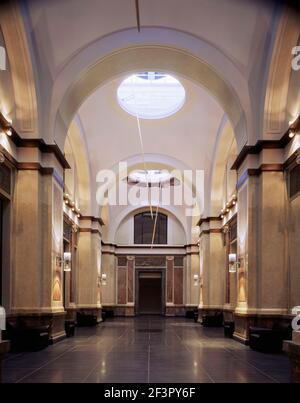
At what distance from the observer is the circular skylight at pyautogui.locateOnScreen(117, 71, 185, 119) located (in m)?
23.0

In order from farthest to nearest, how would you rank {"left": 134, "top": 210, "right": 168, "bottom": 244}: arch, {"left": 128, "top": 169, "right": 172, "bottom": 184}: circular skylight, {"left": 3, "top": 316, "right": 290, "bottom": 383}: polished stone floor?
{"left": 134, "top": 210, "right": 168, "bottom": 244}: arch, {"left": 128, "top": 169, "right": 172, "bottom": 184}: circular skylight, {"left": 3, "top": 316, "right": 290, "bottom": 383}: polished stone floor

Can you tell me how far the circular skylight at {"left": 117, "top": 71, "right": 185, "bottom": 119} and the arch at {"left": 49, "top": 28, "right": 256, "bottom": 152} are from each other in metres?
6.19

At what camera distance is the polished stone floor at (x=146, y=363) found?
8.99m

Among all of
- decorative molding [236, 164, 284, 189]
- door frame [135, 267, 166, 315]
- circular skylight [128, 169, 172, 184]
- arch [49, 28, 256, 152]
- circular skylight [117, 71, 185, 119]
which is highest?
circular skylight [117, 71, 185, 119]

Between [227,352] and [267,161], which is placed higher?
[267,161]

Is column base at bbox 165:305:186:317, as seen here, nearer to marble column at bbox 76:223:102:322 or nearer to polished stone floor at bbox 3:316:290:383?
marble column at bbox 76:223:102:322

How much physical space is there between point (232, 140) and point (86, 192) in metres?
7.16

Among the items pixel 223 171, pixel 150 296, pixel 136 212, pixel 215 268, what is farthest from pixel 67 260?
pixel 150 296

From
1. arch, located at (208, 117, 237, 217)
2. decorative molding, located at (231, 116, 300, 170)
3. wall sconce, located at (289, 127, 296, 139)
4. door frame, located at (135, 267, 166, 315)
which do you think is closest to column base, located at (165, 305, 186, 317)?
door frame, located at (135, 267, 166, 315)

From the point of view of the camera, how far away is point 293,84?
13430 millimetres

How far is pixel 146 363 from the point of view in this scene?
10.8 m

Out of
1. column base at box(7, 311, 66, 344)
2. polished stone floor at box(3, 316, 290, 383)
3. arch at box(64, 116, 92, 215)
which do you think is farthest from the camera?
arch at box(64, 116, 92, 215)

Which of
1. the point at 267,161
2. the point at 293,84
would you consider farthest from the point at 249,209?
the point at 293,84
